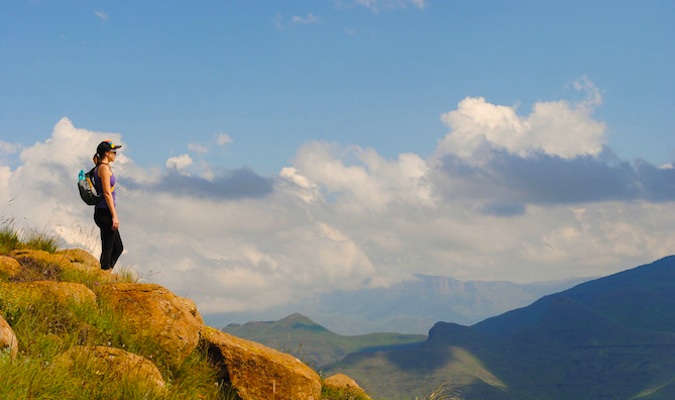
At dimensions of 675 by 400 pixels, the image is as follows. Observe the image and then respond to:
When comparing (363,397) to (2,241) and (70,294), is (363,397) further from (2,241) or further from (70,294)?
(2,241)

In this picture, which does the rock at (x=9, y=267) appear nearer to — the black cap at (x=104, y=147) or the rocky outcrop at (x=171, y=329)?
the rocky outcrop at (x=171, y=329)

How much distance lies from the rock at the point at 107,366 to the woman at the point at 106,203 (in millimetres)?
5609

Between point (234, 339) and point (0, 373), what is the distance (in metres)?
6.13

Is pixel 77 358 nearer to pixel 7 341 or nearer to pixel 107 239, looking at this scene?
pixel 7 341

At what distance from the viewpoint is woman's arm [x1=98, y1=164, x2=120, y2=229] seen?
1402 cm

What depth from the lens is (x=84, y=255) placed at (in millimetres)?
17922

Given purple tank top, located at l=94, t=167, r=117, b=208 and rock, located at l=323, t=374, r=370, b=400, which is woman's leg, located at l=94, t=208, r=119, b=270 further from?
rock, located at l=323, t=374, r=370, b=400

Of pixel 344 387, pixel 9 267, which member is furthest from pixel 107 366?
pixel 344 387

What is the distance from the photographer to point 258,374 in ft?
37.5

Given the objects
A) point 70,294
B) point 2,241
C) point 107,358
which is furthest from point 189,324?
point 2,241

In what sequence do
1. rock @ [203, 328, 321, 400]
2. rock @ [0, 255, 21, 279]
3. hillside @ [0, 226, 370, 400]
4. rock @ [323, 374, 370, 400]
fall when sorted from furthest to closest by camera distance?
rock @ [323, 374, 370, 400]
rock @ [0, 255, 21, 279]
rock @ [203, 328, 321, 400]
hillside @ [0, 226, 370, 400]

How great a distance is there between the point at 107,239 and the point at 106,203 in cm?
89

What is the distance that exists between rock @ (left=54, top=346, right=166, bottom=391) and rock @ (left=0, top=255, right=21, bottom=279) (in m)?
4.67

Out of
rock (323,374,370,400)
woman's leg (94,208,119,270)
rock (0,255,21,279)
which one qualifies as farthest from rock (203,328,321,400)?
rock (0,255,21,279)
